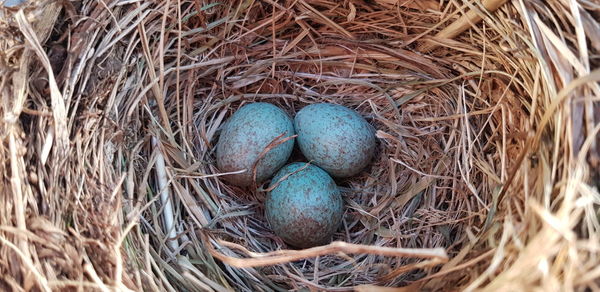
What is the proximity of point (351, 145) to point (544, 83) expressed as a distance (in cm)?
52

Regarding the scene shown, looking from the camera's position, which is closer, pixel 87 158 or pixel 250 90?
pixel 87 158

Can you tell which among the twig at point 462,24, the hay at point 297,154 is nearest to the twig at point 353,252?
the hay at point 297,154

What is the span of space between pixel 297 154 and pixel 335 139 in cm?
22

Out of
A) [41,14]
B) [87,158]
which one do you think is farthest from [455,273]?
[41,14]

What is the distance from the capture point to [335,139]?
142 centimetres

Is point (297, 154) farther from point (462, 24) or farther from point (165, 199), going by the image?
point (462, 24)

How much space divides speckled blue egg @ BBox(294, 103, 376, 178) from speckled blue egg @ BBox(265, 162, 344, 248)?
2.0 inches

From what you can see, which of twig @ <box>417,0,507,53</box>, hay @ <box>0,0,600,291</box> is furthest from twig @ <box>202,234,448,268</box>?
twig @ <box>417,0,507,53</box>

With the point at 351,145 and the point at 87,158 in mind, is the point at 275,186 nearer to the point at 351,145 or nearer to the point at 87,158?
the point at 351,145

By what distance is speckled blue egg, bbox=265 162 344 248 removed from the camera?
4.37 feet

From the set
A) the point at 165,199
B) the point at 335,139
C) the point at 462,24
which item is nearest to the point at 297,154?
the point at 335,139

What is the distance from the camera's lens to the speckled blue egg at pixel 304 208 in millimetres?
1331

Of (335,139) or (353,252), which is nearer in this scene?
(353,252)

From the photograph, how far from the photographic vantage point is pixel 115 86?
1.32 meters
